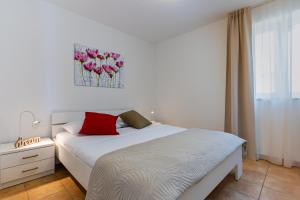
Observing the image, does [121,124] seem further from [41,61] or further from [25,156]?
[41,61]

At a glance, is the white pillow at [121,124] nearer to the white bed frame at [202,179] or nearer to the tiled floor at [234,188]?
the white bed frame at [202,179]

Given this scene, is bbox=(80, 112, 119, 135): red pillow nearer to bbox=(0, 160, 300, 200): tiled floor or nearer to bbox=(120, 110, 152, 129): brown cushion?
bbox=(120, 110, 152, 129): brown cushion

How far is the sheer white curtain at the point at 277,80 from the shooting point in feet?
7.23

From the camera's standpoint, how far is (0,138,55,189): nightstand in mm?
1762

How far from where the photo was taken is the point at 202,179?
1272 mm

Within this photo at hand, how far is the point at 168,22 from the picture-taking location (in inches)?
117

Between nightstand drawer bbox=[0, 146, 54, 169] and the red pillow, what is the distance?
0.49 m

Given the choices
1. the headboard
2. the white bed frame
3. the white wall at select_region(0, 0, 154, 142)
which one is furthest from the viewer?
the headboard

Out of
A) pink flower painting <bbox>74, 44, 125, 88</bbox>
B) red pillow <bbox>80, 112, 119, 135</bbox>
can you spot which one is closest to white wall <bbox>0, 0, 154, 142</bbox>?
pink flower painting <bbox>74, 44, 125, 88</bbox>

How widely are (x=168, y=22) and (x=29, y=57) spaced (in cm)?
238

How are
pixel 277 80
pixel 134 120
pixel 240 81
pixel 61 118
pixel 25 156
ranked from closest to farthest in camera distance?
pixel 25 156
pixel 277 80
pixel 61 118
pixel 240 81
pixel 134 120

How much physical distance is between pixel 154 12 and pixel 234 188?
2.79 meters

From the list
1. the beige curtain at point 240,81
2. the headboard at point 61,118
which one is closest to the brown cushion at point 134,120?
the headboard at point 61,118

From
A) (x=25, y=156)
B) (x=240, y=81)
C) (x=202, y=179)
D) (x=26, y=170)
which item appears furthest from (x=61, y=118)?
(x=240, y=81)
